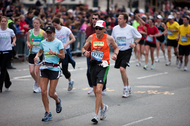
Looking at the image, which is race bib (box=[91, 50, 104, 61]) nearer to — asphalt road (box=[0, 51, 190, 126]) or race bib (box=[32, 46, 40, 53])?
asphalt road (box=[0, 51, 190, 126])

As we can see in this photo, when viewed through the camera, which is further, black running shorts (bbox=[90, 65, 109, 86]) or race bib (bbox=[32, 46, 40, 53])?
race bib (bbox=[32, 46, 40, 53])

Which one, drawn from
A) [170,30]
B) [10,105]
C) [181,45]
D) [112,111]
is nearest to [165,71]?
[181,45]

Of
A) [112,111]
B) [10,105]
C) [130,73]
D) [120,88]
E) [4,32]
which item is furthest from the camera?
[130,73]

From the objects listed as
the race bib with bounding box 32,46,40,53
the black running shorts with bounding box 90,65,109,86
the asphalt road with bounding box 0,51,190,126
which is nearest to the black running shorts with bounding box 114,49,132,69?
the asphalt road with bounding box 0,51,190,126

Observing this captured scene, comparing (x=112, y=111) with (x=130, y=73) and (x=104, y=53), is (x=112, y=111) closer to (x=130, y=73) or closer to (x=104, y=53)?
(x=104, y=53)

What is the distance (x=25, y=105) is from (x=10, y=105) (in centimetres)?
35

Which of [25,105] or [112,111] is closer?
[112,111]

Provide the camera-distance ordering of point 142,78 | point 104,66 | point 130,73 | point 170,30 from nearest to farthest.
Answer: point 104,66 < point 142,78 < point 130,73 < point 170,30

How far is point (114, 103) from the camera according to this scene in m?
7.63

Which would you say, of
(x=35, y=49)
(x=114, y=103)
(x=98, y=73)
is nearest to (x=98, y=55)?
(x=98, y=73)

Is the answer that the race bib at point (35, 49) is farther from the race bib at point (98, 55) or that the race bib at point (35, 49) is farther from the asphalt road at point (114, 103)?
the race bib at point (98, 55)

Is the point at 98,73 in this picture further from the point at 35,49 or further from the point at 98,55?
the point at 35,49

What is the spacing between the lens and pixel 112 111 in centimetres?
692

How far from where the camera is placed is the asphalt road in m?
6.20
